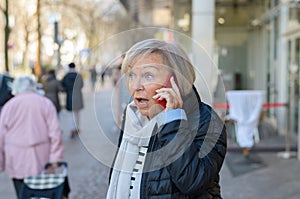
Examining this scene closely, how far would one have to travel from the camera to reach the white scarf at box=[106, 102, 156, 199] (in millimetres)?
2070

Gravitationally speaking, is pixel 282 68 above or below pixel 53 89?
above

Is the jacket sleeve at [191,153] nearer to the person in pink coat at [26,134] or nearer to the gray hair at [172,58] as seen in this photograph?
the gray hair at [172,58]

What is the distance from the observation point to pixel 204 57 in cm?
246

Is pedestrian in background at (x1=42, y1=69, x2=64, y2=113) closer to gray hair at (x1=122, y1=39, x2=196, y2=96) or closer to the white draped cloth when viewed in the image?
the white draped cloth

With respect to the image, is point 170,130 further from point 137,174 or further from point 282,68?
point 282,68

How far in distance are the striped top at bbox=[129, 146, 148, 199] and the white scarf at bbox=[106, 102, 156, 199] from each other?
14 millimetres

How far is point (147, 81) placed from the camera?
75.9 inches

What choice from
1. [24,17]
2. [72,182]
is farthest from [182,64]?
[24,17]

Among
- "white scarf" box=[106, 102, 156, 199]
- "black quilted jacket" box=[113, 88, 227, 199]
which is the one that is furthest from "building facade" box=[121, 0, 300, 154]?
"black quilted jacket" box=[113, 88, 227, 199]

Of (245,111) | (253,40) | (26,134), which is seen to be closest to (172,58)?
(26,134)

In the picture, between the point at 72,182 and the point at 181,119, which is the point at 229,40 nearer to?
the point at 72,182

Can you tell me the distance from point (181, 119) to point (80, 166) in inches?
267

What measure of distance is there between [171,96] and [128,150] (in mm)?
354

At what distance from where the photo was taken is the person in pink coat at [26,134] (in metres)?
4.70
